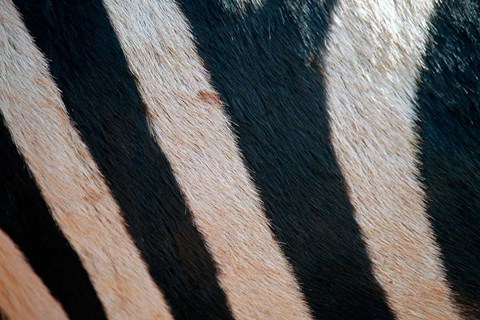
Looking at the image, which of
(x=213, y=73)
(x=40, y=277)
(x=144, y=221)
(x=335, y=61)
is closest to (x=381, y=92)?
(x=335, y=61)


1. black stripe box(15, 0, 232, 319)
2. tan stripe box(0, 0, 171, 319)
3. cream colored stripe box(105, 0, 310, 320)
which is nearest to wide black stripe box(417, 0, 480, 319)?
cream colored stripe box(105, 0, 310, 320)

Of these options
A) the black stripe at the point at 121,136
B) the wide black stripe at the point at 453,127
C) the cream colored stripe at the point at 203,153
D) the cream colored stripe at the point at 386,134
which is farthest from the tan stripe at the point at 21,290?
the wide black stripe at the point at 453,127

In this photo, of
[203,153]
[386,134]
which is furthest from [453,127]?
[203,153]

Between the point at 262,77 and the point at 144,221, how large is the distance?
31cm

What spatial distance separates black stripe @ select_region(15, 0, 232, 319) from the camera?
0.59m

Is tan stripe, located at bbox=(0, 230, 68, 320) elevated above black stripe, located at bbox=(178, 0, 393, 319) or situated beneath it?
situated beneath

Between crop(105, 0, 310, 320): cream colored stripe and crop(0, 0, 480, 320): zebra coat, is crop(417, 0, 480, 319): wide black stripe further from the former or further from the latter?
crop(105, 0, 310, 320): cream colored stripe

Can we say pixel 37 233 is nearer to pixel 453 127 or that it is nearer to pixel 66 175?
pixel 66 175

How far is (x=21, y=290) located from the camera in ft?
2.48

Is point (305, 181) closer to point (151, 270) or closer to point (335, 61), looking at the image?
point (335, 61)

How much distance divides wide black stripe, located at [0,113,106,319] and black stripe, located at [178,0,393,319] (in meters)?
0.36

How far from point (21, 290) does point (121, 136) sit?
0.40 meters

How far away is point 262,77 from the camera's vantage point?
58 centimetres

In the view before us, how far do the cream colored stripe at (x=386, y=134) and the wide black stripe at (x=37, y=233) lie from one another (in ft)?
1.62
